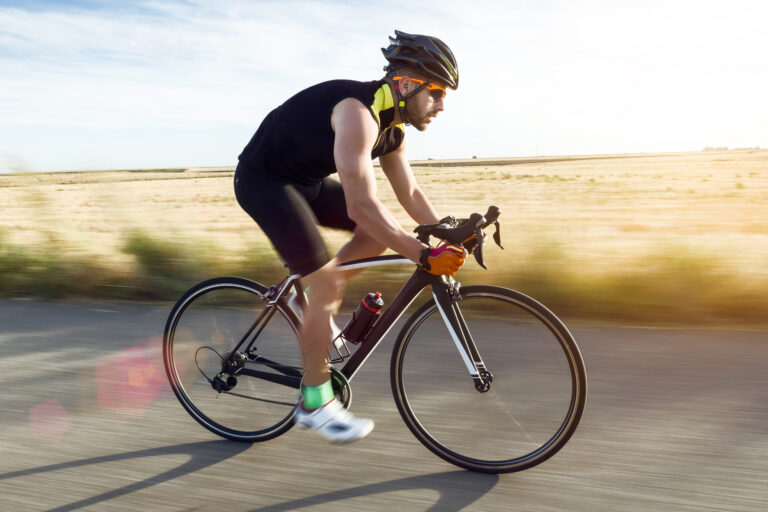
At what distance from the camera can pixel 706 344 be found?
4.25m

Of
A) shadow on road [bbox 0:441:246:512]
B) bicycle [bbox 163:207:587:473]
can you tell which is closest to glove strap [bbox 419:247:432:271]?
bicycle [bbox 163:207:587:473]

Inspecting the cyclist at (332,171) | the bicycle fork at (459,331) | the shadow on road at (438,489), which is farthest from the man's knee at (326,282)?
the shadow on road at (438,489)

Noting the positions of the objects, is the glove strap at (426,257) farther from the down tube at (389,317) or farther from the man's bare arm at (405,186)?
the man's bare arm at (405,186)

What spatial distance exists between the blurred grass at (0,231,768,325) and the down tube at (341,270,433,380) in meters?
2.30

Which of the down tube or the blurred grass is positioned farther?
the blurred grass

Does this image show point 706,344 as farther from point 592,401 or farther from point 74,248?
point 74,248

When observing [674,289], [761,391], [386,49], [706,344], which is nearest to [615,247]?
[674,289]

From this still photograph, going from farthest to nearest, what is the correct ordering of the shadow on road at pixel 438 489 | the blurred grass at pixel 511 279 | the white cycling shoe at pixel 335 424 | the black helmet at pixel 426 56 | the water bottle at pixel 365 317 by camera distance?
the blurred grass at pixel 511 279, the water bottle at pixel 365 317, the white cycling shoe at pixel 335 424, the black helmet at pixel 426 56, the shadow on road at pixel 438 489

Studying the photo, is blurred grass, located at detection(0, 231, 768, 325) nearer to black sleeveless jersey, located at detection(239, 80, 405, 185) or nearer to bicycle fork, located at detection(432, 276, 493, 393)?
bicycle fork, located at detection(432, 276, 493, 393)

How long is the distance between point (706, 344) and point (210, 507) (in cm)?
310

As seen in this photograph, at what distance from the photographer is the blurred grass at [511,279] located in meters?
4.79

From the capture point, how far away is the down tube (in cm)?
296

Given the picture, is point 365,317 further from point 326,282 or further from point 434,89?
point 434,89

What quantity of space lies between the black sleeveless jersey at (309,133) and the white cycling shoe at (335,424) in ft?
3.32
